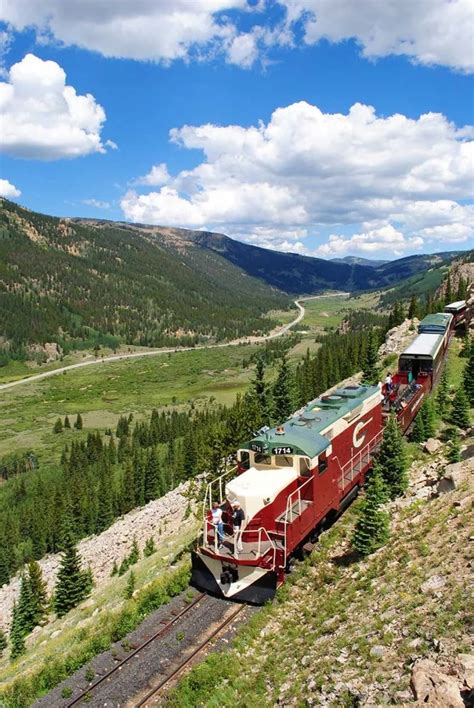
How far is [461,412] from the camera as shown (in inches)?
1478

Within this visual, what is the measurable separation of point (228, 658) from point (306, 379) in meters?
82.0

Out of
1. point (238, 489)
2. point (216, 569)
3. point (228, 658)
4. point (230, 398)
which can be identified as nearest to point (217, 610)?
point (216, 569)

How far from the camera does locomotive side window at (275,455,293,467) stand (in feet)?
78.4

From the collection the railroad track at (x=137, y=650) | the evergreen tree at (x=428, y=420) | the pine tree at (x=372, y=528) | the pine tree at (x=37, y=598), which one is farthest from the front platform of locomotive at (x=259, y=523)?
the pine tree at (x=37, y=598)

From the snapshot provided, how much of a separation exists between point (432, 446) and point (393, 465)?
7.41 meters

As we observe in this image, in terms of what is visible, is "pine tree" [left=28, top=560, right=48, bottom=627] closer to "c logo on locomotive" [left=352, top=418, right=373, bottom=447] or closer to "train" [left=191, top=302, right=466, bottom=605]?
"train" [left=191, top=302, right=466, bottom=605]

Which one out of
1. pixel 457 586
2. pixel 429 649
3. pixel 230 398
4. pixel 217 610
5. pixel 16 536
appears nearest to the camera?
pixel 429 649

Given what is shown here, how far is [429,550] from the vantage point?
18359 mm

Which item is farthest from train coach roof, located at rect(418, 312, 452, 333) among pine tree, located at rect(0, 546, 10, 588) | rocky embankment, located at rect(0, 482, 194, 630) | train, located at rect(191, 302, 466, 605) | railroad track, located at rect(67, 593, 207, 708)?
pine tree, located at rect(0, 546, 10, 588)

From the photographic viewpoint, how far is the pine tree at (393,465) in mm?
26562

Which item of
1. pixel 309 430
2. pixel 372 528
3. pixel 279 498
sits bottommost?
pixel 372 528

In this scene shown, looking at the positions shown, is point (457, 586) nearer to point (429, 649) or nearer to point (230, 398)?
point (429, 649)

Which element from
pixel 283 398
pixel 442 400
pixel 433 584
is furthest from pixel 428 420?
pixel 283 398

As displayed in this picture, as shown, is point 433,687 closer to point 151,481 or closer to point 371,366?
point 371,366
